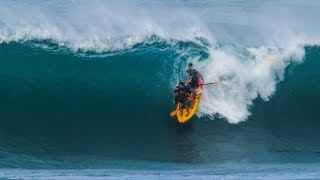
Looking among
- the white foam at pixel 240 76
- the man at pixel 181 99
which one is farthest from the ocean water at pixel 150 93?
the man at pixel 181 99

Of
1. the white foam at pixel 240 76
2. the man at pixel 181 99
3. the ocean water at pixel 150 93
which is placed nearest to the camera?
the ocean water at pixel 150 93

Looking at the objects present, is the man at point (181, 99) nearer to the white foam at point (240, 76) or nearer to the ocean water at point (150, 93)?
the ocean water at point (150, 93)

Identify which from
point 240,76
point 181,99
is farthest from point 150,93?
point 240,76

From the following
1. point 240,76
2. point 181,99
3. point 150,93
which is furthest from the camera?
point 240,76

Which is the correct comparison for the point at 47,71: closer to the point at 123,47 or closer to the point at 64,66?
the point at 64,66

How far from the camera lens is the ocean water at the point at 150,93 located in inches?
697

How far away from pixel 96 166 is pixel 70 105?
4.31 metres

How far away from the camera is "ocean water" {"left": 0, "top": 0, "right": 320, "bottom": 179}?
17.7m

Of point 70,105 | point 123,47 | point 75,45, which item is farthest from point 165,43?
point 70,105

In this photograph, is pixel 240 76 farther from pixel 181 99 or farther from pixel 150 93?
pixel 181 99

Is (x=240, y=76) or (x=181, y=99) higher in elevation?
(x=240, y=76)

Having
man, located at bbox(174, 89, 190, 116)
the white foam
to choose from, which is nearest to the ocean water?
the white foam

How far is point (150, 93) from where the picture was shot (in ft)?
71.1

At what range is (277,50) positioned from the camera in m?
24.2
